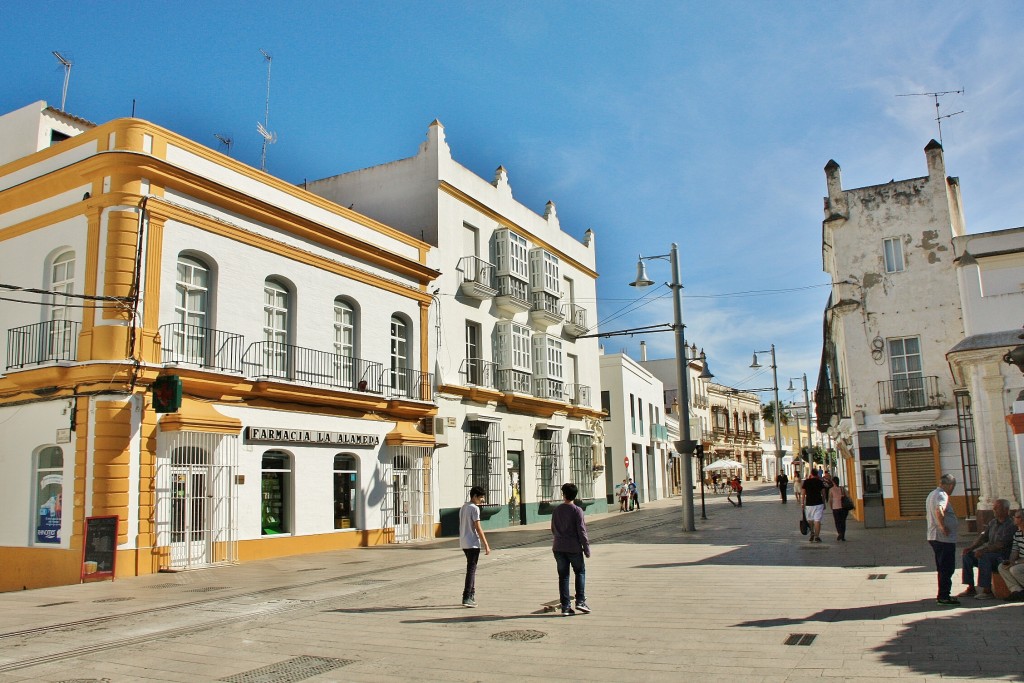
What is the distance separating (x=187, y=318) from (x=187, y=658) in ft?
37.6

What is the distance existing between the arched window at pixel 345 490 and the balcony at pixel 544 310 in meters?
11.6

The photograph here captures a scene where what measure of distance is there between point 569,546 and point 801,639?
293 cm

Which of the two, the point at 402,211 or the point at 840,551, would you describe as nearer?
the point at 840,551

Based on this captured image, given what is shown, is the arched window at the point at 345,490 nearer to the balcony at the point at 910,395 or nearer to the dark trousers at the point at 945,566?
the dark trousers at the point at 945,566

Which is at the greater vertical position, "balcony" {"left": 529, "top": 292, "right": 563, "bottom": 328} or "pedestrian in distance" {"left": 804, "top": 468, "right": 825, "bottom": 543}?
"balcony" {"left": 529, "top": 292, "right": 563, "bottom": 328}

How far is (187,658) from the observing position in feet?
28.1

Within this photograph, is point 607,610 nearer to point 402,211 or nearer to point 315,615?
point 315,615

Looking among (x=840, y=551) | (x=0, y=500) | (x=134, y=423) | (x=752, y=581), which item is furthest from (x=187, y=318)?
(x=840, y=551)

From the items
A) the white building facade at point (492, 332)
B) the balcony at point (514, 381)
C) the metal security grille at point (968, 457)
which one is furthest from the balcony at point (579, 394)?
the metal security grille at point (968, 457)

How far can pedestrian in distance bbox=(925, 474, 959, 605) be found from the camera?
10234 millimetres

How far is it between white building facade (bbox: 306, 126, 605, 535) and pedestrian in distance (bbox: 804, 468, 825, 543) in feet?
36.0

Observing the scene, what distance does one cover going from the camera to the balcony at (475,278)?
28094mm

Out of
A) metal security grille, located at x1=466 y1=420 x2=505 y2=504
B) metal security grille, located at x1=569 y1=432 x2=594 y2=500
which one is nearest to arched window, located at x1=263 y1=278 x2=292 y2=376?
metal security grille, located at x1=466 y1=420 x2=505 y2=504

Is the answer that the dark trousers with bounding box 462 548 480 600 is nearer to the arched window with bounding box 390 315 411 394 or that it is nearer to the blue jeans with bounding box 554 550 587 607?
the blue jeans with bounding box 554 550 587 607
